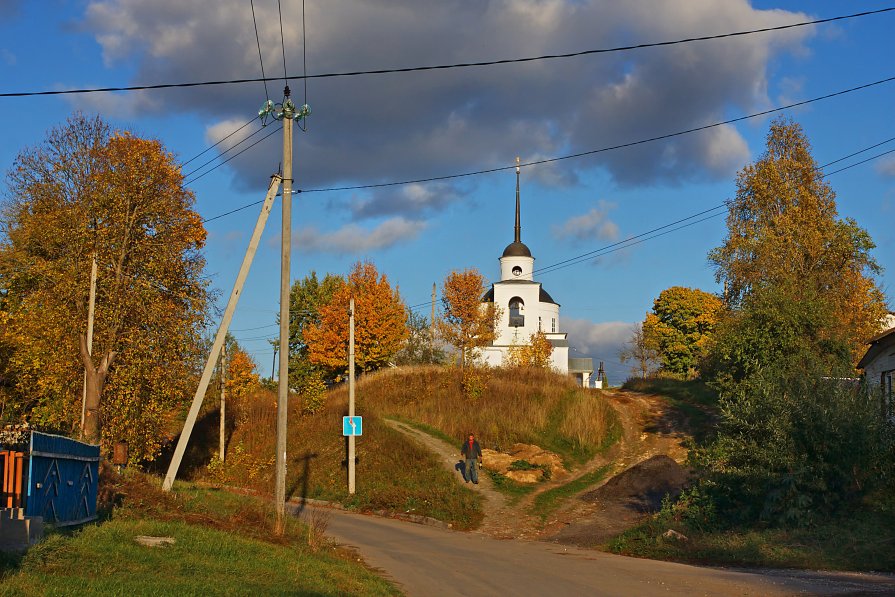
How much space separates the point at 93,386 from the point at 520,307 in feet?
195

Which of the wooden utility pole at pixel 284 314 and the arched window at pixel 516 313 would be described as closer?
the wooden utility pole at pixel 284 314

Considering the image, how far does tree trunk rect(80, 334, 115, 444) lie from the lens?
95.4ft

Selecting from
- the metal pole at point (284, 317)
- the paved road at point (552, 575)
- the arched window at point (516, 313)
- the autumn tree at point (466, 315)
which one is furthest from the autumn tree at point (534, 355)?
the metal pole at point (284, 317)

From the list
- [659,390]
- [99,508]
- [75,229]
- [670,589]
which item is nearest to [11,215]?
[75,229]

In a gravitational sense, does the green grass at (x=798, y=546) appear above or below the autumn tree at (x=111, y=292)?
below

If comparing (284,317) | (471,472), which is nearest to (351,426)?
(471,472)

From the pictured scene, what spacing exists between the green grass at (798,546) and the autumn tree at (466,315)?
120 feet

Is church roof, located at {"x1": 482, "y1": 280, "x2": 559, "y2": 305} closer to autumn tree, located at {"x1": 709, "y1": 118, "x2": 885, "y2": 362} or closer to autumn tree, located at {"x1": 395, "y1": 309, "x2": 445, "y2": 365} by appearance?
autumn tree, located at {"x1": 395, "y1": 309, "x2": 445, "y2": 365}

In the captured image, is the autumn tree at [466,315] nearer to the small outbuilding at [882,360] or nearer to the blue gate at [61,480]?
the small outbuilding at [882,360]

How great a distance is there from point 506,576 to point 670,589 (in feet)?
10.8

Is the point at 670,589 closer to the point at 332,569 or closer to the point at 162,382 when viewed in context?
the point at 332,569

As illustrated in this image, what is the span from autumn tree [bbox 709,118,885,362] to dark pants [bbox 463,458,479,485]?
44.7ft

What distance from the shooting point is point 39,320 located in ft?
97.7

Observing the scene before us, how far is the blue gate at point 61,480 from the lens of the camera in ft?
42.0
